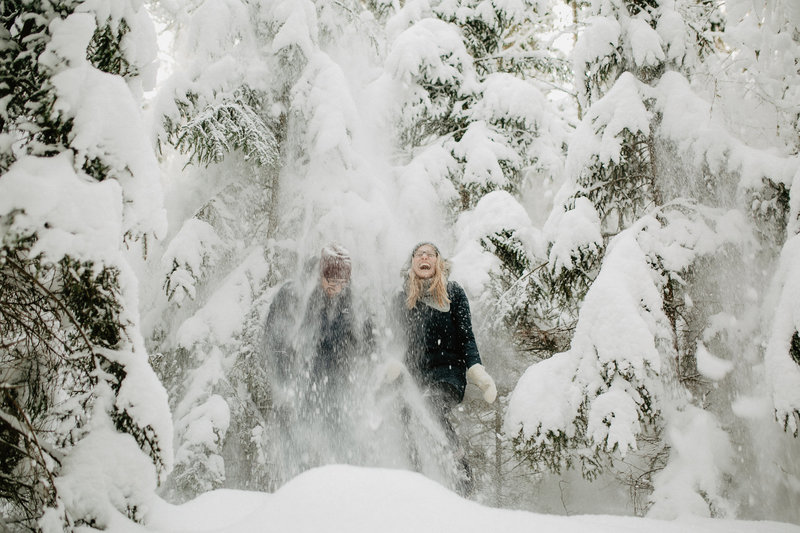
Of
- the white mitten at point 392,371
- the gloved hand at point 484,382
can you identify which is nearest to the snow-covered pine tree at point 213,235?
the white mitten at point 392,371

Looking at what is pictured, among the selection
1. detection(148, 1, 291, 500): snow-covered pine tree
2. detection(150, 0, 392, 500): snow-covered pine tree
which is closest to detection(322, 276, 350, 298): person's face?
detection(150, 0, 392, 500): snow-covered pine tree

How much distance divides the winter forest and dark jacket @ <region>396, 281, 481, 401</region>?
1.33ft

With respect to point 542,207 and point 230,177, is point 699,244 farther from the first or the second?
point 542,207

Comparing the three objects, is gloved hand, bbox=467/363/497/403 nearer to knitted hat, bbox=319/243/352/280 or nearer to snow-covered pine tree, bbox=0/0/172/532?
knitted hat, bbox=319/243/352/280

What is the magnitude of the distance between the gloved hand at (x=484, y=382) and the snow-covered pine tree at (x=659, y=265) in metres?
0.28

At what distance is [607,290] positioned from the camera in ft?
12.0

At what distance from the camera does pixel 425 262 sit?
14.5 ft

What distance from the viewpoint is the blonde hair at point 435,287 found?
443 centimetres

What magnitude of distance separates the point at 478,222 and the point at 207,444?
156 inches

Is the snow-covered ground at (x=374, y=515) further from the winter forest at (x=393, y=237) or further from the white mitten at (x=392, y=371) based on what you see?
the white mitten at (x=392, y=371)

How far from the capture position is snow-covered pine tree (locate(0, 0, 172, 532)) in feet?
5.96

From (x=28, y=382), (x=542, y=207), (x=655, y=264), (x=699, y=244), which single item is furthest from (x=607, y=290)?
(x=542, y=207)

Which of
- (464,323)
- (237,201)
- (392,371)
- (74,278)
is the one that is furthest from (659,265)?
(237,201)

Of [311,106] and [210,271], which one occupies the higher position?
[311,106]
